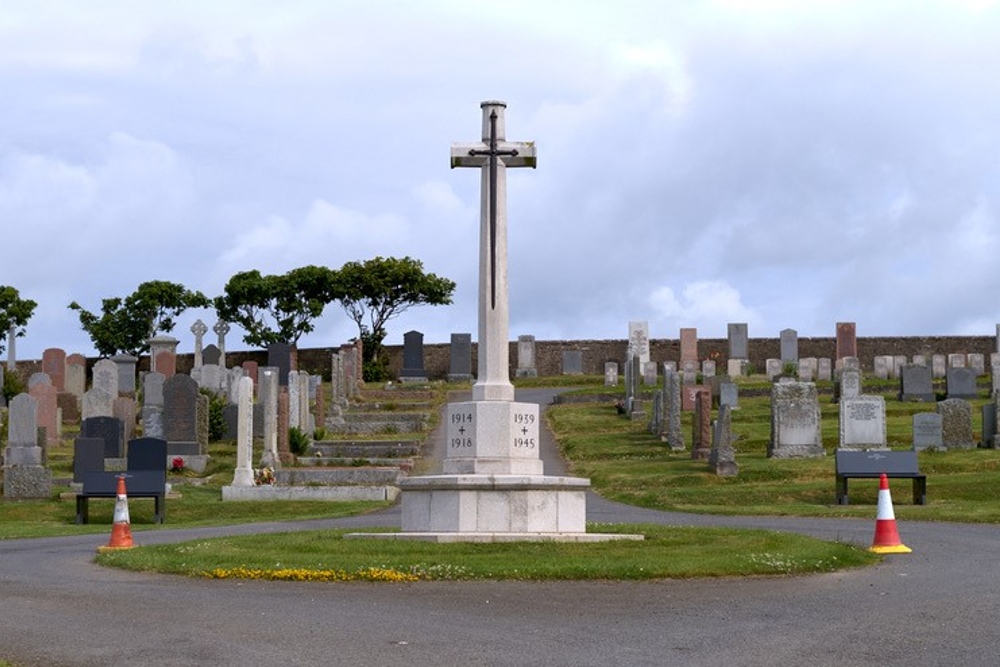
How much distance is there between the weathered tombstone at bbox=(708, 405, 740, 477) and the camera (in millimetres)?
31484

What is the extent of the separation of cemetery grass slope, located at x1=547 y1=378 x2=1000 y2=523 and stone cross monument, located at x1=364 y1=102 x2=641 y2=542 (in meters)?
8.11

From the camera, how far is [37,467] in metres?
30.8

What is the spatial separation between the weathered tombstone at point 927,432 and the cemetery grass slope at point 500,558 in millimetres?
16551

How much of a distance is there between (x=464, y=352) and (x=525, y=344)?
130 inches

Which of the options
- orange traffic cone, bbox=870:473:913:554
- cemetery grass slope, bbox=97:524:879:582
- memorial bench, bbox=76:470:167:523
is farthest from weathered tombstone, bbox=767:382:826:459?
orange traffic cone, bbox=870:473:913:554

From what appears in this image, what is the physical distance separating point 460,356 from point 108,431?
28874 millimetres

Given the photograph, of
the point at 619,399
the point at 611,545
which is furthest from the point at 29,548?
the point at 619,399

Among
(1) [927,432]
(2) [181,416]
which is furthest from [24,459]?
(1) [927,432]

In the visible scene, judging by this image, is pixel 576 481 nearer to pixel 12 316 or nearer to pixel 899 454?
pixel 899 454

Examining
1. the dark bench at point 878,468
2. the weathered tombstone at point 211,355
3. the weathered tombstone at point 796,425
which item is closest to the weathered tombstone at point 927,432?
the weathered tombstone at point 796,425

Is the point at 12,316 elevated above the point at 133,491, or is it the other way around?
the point at 12,316

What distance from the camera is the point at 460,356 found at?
216ft

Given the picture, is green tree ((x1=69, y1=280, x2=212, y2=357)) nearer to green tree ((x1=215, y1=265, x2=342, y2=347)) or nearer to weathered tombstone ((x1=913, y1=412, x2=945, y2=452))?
green tree ((x1=215, y1=265, x2=342, y2=347))

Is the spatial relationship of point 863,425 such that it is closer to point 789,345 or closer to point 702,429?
point 702,429
